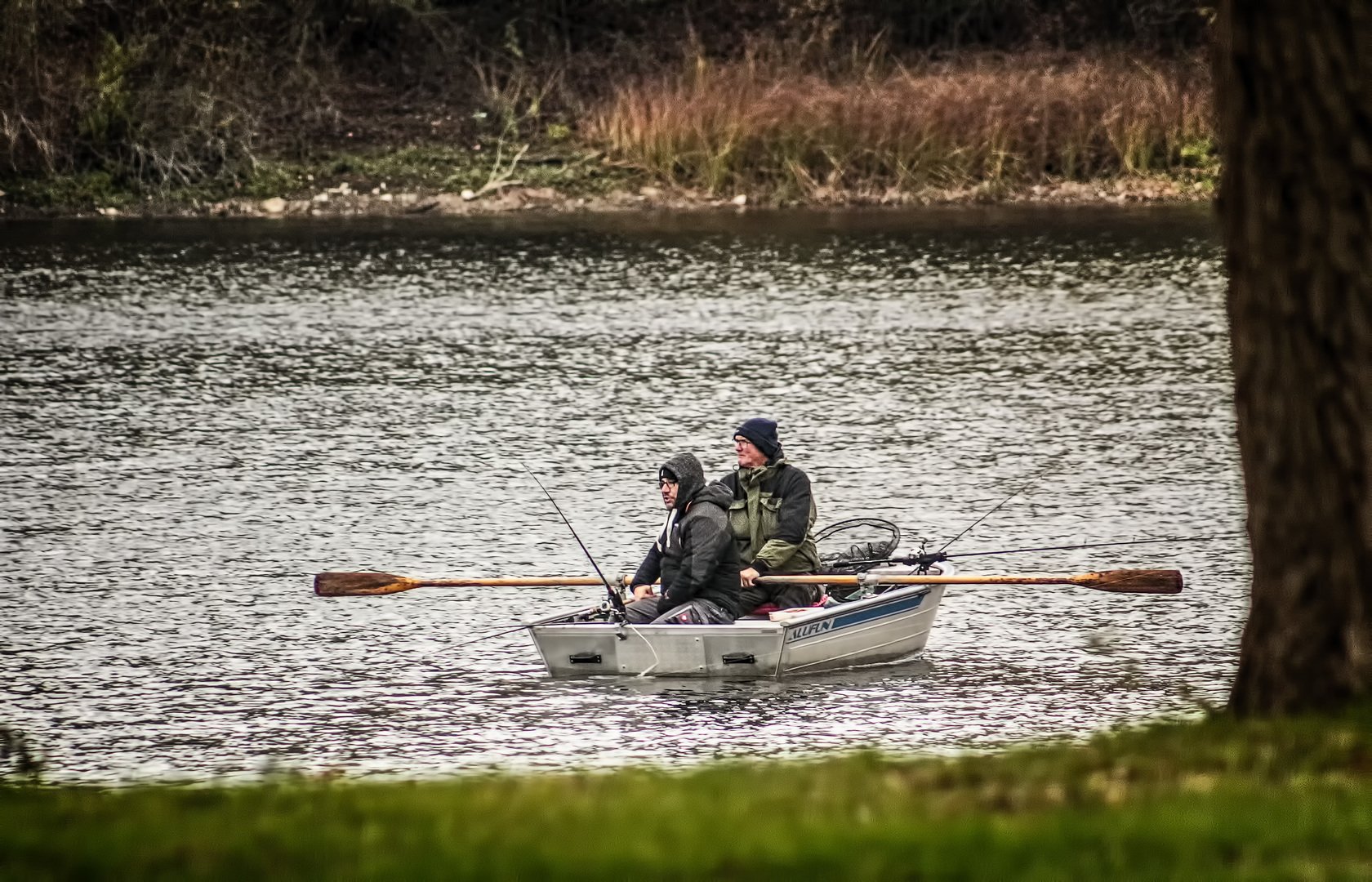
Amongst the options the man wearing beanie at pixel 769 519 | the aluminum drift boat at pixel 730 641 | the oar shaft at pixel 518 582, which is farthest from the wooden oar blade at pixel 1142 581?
the oar shaft at pixel 518 582

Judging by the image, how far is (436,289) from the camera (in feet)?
115

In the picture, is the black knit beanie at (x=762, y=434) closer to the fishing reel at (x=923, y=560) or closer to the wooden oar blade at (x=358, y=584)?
the fishing reel at (x=923, y=560)

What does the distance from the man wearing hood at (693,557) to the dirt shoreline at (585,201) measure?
94.7 feet

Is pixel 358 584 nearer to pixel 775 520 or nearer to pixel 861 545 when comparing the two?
pixel 775 520

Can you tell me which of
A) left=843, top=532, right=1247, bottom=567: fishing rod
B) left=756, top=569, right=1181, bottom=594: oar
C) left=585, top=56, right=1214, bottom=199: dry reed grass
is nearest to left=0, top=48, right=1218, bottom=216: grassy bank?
left=585, top=56, right=1214, bottom=199: dry reed grass

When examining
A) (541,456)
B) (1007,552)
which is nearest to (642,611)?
(1007,552)

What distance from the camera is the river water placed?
14.3 m

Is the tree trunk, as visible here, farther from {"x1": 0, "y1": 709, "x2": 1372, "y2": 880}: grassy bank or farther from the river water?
the river water

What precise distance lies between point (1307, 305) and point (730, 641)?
23.3 feet

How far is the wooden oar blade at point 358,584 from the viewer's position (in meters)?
16.1

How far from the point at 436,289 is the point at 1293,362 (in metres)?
27.9

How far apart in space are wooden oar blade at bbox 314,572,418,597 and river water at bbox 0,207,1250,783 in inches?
18.7

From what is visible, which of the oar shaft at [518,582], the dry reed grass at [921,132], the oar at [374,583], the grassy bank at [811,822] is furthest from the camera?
the dry reed grass at [921,132]

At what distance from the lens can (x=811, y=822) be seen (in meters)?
6.90
